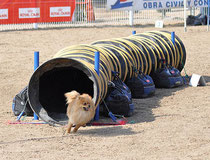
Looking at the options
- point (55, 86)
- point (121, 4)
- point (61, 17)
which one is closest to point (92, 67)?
point (55, 86)

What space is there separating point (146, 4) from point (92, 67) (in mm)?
13089

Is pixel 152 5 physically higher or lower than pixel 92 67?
higher

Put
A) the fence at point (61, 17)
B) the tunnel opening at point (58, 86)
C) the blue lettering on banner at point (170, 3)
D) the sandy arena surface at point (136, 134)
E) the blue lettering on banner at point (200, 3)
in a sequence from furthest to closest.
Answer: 1. the blue lettering on banner at point (200, 3)
2. the blue lettering on banner at point (170, 3)
3. the fence at point (61, 17)
4. the tunnel opening at point (58, 86)
5. the sandy arena surface at point (136, 134)

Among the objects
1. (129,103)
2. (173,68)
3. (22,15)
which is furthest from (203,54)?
(22,15)

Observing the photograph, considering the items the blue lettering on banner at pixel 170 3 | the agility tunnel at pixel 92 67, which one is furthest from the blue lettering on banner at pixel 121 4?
the agility tunnel at pixel 92 67

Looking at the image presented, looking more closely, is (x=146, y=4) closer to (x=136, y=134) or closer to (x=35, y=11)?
(x=35, y=11)

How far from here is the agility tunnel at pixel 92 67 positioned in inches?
301

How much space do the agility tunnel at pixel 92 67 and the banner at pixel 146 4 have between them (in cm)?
823

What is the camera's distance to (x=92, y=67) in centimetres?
775

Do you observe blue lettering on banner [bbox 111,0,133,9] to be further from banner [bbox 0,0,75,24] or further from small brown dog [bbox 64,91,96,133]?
small brown dog [bbox 64,91,96,133]

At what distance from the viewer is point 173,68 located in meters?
10.8

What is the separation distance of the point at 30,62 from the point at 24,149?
22.3 feet

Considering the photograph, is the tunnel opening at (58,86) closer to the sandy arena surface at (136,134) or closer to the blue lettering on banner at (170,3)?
the sandy arena surface at (136,134)

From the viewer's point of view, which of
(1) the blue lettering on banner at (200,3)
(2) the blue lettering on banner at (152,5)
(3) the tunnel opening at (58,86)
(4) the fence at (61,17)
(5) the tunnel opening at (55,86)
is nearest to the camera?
(5) the tunnel opening at (55,86)
